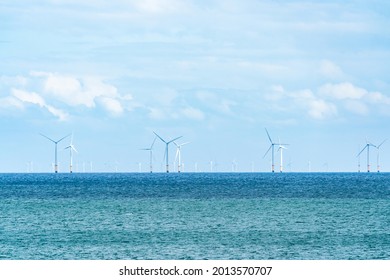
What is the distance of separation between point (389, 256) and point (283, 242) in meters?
9.65

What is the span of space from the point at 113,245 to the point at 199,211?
1523 inches

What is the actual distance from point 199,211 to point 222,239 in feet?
107

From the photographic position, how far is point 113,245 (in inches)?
2355
